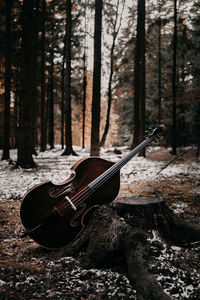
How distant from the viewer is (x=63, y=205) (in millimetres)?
2471

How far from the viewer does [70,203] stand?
7.89 ft

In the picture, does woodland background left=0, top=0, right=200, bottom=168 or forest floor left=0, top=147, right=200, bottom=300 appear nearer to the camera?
forest floor left=0, top=147, right=200, bottom=300

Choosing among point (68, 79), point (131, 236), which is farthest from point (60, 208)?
point (68, 79)

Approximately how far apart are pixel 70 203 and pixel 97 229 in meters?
0.49

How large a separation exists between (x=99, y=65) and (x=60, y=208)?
807cm

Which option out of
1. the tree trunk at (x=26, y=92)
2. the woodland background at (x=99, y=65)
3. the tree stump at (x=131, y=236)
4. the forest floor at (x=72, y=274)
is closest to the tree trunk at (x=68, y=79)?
the woodland background at (x=99, y=65)

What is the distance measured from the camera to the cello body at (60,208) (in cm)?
243

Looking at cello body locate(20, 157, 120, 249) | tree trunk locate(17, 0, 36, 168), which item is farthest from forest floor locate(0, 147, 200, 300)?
tree trunk locate(17, 0, 36, 168)

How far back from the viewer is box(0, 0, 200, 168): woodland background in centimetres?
904

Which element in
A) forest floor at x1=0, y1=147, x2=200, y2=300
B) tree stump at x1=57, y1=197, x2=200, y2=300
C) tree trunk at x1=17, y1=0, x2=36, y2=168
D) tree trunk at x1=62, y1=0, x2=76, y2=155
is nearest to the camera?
forest floor at x1=0, y1=147, x2=200, y2=300

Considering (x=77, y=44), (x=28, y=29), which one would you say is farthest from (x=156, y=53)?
(x=28, y=29)

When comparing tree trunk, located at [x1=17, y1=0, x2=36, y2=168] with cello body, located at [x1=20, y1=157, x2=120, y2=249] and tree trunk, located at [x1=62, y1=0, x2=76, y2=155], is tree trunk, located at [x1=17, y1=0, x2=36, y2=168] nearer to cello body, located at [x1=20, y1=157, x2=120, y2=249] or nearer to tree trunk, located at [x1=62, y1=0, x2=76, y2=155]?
tree trunk, located at [x1=62, y1=0, x2=76, y2=155]

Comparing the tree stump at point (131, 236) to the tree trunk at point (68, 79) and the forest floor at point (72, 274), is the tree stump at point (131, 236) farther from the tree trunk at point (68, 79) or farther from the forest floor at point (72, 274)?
the tree trunk at point (68, 79)

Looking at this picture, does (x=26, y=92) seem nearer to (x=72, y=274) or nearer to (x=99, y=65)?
(x=99, y=65)
